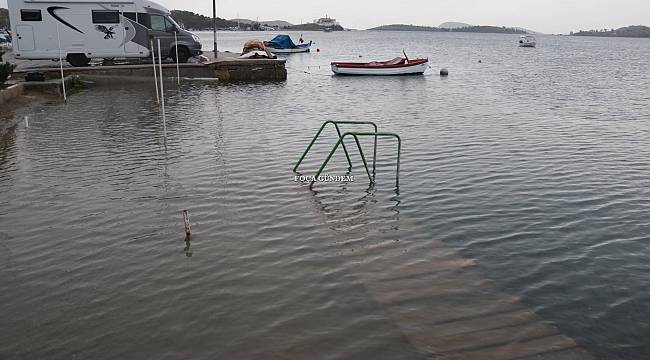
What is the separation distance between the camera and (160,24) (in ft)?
104

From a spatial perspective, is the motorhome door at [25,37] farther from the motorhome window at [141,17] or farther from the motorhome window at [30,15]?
the motorhome window at [141,17]

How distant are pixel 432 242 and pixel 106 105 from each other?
59.8 ft

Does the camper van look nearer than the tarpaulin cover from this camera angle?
Yes

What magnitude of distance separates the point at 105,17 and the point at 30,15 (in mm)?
3816

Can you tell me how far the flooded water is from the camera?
5.67m

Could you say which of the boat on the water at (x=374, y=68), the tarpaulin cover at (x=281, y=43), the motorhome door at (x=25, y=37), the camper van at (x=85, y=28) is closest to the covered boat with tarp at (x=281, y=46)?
the tarpaulin cover at (x=281, y=43)

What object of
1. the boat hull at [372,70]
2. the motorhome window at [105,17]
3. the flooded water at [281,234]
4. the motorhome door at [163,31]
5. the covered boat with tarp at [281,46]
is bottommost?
the flooded water at [281,234]

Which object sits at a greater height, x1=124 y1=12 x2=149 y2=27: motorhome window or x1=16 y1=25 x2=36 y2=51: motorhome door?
x1=124 y1=12 x2=149 y2=27: motorhome window

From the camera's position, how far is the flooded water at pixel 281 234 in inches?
223

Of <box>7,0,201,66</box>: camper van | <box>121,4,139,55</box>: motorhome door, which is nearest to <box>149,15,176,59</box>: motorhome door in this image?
<box>7,0,201,66</box>: camper van

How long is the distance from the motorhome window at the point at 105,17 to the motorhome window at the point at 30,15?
9.15 ft

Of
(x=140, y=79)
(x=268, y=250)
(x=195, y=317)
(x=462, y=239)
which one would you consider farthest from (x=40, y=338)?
(x=140, y=79)

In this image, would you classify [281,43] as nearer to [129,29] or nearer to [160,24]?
[160,24]

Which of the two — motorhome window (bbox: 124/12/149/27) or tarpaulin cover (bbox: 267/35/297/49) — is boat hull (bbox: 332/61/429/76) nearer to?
motorhome window (bbox: 124/12/149/27)
